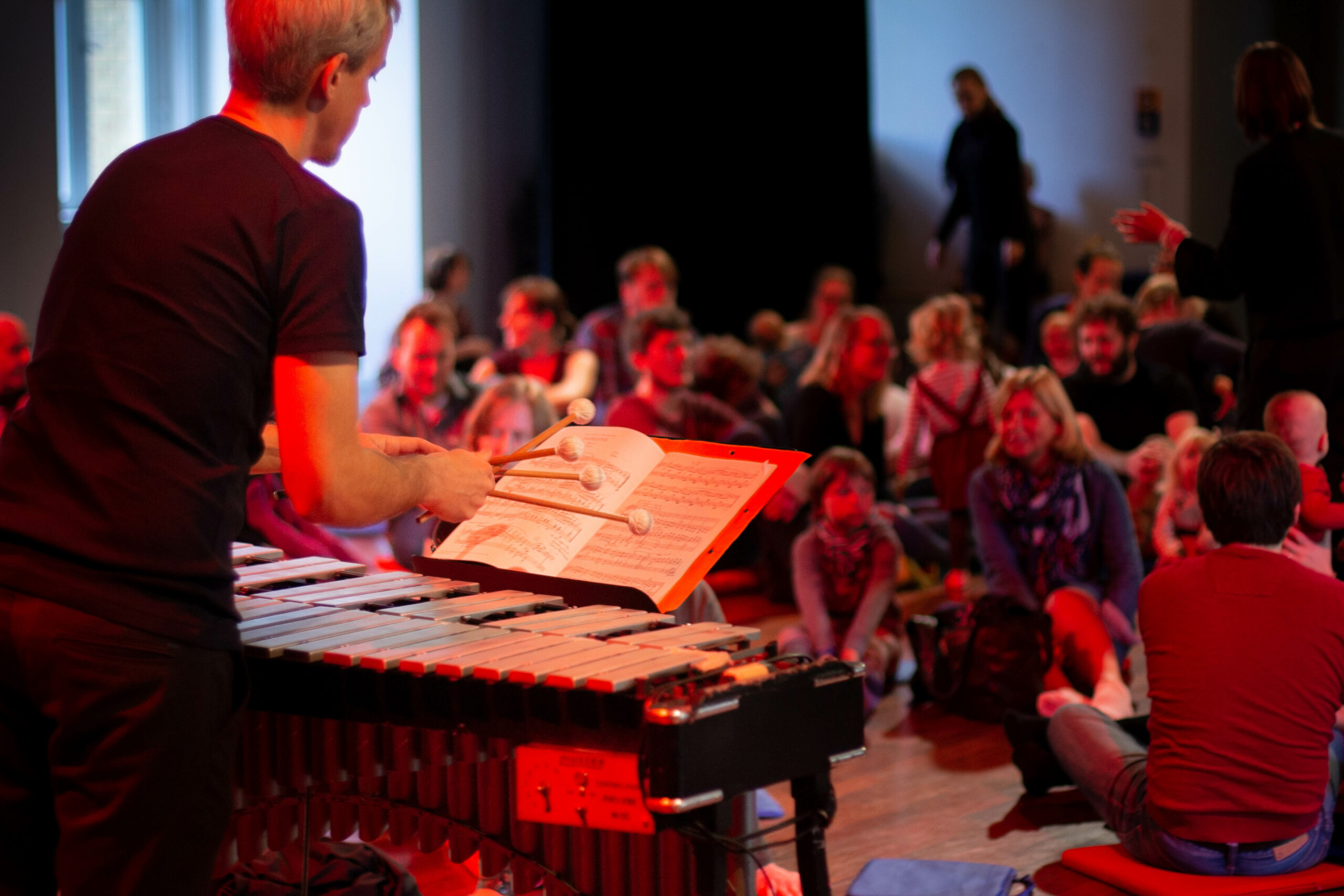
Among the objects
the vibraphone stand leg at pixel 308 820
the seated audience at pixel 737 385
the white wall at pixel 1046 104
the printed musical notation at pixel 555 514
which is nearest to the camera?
the vibraphone stand leg at pixel 308 820

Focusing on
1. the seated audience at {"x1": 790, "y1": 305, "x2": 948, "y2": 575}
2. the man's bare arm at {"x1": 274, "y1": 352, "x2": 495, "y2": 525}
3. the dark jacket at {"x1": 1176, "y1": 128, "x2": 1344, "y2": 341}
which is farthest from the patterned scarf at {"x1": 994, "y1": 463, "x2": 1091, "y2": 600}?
the man's bare arm at {"x1": 274, "y1": 352, "x2": 495, "y2": 525}

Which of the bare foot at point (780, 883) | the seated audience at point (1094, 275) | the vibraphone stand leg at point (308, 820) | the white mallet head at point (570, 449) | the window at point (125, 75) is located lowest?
the bare foot at point (780, 883)

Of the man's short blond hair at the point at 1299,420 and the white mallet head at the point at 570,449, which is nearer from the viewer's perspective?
the white mallet head at the point at 570,449

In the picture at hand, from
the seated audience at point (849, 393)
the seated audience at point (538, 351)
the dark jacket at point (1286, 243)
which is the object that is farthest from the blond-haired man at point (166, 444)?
the seated audience at point (538, 351)

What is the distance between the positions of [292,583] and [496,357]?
4381mm

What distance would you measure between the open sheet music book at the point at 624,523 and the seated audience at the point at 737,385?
13.1ft

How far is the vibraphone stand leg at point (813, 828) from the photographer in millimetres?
1891

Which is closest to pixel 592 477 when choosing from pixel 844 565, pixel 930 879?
pixel 930 879

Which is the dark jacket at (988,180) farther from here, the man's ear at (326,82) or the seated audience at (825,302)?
the man's ear at (326,82)

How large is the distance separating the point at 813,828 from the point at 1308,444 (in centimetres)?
248

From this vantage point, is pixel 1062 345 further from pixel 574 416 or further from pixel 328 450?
pixel 328 450

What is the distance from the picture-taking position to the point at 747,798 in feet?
6.35

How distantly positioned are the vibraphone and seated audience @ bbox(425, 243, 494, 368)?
5323 mm

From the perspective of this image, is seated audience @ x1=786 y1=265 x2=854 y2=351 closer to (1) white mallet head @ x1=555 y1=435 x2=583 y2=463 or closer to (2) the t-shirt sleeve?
(1) white mallet head @ x1=555 y1=435 x2=583 y2=463
